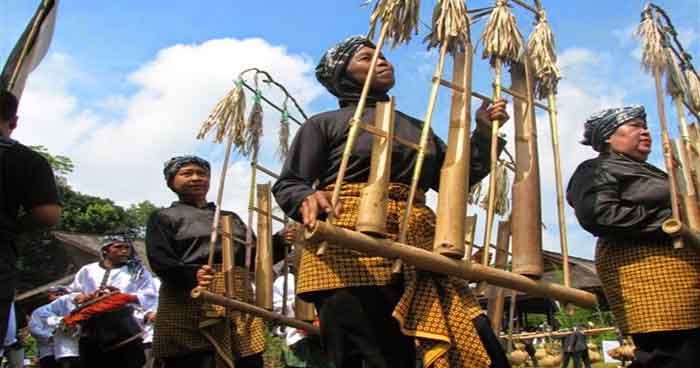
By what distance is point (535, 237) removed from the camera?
3098mm

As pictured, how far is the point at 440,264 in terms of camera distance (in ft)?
9.07

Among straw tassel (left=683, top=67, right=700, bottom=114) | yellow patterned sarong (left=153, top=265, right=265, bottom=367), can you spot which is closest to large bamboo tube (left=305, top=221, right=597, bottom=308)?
straw tassel (left=683, top=67, right=700, bottom=114)

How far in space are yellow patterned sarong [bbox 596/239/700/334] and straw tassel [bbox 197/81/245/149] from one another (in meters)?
3.08

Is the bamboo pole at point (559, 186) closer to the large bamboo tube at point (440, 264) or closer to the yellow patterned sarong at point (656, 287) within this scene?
the large bamboo tube at point (440, 264)

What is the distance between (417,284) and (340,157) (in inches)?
23.6

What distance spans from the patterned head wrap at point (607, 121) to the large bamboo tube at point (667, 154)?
10.0 inches

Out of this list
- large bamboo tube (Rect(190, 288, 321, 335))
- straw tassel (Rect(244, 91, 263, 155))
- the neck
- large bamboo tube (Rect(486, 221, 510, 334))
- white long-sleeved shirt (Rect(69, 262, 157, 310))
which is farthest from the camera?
white long-sleeved shirt (Rect(69, 262, 157, 310))

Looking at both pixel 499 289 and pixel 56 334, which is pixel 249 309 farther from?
pixel 56 334

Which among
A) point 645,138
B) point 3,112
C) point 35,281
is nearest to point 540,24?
point 645,138

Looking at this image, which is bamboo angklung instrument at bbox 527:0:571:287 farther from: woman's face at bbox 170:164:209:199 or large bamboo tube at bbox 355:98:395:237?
woman's face at bbox 170:164:209:199

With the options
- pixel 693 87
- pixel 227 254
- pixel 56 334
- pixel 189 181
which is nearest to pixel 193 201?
pixel 189 181

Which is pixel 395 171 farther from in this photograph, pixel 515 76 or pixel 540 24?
pixel 540 24

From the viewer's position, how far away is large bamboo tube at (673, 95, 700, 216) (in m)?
3.75

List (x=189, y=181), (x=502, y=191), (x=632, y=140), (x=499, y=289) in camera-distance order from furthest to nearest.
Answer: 1. (x=189, y=181)
2. (x=502, y=191)
3. (x=499, y=289)
4. (x=632, y=140)
